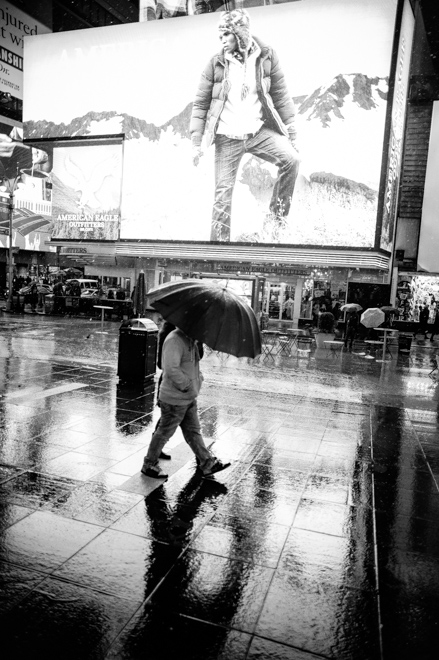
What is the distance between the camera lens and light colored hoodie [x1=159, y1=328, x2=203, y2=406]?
464 cm

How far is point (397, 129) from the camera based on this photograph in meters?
27.7

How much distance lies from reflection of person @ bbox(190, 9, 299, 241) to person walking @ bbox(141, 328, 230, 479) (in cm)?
2471

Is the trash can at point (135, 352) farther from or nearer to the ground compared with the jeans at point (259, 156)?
nearer to the ground

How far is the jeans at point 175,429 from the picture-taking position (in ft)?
15.8

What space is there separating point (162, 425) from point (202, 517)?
103cm

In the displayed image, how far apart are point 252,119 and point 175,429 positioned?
90.7ft

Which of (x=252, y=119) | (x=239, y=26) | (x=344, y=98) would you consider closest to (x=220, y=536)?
(x=344, y=98)

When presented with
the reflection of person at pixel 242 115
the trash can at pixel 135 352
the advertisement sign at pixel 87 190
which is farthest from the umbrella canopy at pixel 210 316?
the advertisement sign at pixel 87 190

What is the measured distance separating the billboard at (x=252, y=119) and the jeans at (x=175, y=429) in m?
24.1

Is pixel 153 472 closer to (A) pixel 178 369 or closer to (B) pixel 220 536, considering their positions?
(A) pixel 178 369

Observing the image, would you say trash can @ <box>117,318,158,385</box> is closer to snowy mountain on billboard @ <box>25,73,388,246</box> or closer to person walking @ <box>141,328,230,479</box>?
person walking @ <box>141,328,230,479</box>

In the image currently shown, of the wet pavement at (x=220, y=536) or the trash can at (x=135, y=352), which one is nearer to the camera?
the wet pavement at (x=220, y=536)

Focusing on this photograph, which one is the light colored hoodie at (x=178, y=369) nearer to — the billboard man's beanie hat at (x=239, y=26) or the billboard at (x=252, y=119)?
the billboard at (x=252, y=119)

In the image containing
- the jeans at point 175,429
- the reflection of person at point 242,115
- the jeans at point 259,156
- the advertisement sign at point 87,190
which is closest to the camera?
→ the jeans at point 175,429
